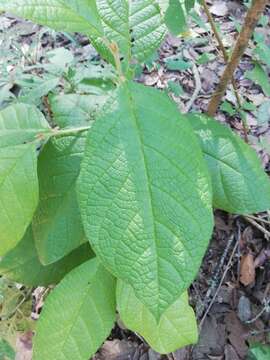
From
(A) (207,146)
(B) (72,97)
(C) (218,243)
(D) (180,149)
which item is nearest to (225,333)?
(C) (218,243)

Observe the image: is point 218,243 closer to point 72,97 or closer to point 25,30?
point 72,97

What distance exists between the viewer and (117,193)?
0.71 metres

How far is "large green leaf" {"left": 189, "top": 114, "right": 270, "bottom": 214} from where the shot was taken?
1061mm

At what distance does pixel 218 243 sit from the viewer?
6.09ft

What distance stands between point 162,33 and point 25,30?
72.5 inches

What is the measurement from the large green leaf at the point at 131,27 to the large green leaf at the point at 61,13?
6 centimetres

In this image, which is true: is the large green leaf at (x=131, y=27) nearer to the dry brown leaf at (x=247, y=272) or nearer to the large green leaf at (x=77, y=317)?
the large green leaf at (x=77, y=317)

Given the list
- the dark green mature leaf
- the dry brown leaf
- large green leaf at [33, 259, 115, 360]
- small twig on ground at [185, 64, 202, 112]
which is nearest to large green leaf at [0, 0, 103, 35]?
large green leaf at [33, 259, 115, 360]

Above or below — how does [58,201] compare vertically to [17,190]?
below

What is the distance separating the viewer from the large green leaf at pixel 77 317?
110 centimetres

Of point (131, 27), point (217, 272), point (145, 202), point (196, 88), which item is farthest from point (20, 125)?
point (196, 88)

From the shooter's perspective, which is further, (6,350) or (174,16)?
(6,350)

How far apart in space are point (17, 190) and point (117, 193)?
26cm

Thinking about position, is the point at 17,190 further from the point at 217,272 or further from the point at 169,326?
the point at 217,272
